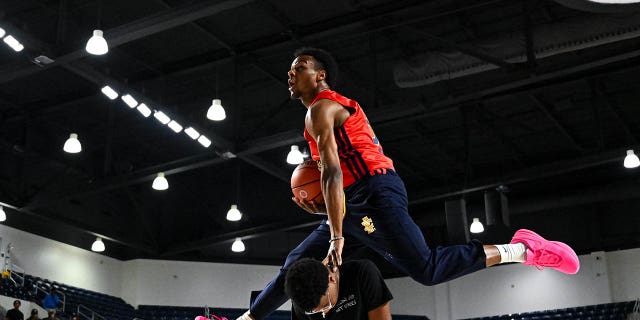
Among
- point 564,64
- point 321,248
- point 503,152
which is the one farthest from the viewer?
point 503,152

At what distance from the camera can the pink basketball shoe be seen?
515cm

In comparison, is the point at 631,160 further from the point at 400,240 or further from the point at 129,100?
the point at 400,240

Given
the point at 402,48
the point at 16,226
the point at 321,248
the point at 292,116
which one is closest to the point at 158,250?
the point at 16,226

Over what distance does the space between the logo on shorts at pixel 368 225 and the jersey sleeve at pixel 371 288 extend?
0.51 metres

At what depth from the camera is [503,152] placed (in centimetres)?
2130

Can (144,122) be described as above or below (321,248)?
above

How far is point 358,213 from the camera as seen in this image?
4.79 m

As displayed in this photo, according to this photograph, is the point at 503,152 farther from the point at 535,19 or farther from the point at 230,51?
the point at 230,51

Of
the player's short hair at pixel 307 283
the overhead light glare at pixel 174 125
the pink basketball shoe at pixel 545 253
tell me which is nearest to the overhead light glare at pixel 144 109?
the overhead light glare at pixel 174 125

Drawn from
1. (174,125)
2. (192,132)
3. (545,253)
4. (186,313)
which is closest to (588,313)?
(186,313)

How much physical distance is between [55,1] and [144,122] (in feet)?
19.0

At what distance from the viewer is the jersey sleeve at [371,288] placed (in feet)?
13.7

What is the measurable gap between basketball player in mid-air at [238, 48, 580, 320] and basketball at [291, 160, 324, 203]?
2.4 inches

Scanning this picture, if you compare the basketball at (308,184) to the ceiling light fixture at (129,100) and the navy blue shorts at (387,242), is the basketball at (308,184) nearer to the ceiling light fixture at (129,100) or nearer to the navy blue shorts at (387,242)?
the navy blue shorts at (387,242)
